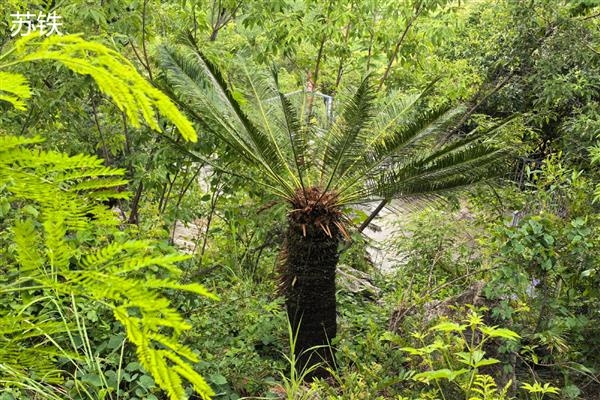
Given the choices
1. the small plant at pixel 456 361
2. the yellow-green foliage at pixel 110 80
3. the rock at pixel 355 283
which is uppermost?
the yellow-green foliage at pixel 110 80

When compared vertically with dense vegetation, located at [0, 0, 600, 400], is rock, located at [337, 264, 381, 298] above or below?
below

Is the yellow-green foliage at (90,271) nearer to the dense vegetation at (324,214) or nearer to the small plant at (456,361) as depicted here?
the dense vegetation at (324,214)

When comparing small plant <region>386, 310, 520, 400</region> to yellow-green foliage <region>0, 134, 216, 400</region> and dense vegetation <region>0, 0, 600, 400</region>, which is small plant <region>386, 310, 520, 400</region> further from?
yellow-green foliage <region>0, 134, 216, 400</region>

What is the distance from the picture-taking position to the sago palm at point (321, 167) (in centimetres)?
435

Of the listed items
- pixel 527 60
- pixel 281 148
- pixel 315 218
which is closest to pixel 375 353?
pixel 315 218

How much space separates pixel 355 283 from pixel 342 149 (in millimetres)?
2464

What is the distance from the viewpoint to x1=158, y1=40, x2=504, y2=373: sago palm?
435 centimetres

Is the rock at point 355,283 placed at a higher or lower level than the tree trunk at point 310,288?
lower

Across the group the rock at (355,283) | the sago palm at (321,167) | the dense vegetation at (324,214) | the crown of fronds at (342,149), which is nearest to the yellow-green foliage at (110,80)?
the dense vegetation at (324,214)

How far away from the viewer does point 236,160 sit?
4859 millimetres

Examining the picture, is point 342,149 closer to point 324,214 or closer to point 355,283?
point 324,214

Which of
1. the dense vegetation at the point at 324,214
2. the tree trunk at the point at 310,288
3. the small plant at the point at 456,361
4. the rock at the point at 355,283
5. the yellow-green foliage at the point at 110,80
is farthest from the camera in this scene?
the rock at the point at 355,283

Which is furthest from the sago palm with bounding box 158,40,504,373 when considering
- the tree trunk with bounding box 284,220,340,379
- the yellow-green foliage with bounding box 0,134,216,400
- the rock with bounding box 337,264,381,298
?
the yellow-green foliage with bounding box 0,134,216,400

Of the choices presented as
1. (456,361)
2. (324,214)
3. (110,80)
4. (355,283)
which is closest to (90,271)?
Result: (110,80)
